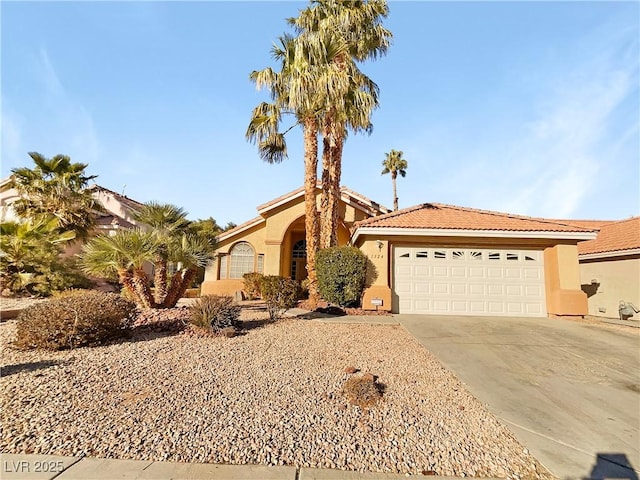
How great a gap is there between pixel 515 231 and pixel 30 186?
23.5 metres

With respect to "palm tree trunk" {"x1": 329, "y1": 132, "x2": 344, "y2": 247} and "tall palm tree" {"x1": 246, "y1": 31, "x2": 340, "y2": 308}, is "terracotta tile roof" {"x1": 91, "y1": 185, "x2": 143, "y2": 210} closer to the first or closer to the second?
"tall palm tree" {"x1": 246, "y1": 31, "x2": 340, "y2": 308}

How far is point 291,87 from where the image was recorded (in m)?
11.8

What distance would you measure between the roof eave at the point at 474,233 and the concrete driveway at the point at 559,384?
3.44 meters

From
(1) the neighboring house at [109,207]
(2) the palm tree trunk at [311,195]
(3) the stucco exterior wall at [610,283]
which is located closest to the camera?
(2) the palm tree trunk at [311,195]

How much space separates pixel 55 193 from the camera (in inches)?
663

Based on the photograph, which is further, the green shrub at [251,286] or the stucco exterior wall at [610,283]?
the green shrub at [251,286]

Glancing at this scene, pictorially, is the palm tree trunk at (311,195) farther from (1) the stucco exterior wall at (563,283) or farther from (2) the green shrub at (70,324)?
(1) the stucco exterior wall at (563,283)

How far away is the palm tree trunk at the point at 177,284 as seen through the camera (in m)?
9.95

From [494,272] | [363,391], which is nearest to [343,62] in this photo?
[494,272]

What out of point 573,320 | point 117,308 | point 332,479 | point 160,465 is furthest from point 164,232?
point 573,320

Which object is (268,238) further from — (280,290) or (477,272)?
(477,272)

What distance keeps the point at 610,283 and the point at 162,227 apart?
61.1 ft

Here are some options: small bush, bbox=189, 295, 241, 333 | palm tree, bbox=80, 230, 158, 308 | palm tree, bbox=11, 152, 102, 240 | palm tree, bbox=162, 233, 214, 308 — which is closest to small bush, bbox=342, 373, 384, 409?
small bush, bbox=189, 295, 241, 333

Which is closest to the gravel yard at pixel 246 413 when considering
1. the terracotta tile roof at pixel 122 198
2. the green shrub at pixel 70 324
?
the green shrub at pixel 70 324
